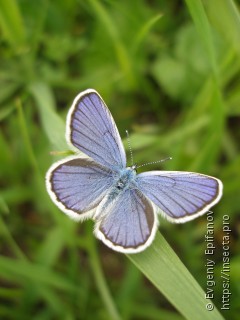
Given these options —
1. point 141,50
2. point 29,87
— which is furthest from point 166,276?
point 141,50

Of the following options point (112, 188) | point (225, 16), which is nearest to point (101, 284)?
point (112, 188)

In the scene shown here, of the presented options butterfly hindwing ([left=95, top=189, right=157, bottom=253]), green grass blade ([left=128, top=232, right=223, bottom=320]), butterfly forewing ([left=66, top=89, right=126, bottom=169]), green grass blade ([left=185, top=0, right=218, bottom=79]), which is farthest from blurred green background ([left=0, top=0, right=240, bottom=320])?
green grass blade ([left=128, top=232, right=223, bottom=320])

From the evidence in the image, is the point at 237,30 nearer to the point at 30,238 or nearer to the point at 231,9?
the point at 231,9

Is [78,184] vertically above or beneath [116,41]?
beneath

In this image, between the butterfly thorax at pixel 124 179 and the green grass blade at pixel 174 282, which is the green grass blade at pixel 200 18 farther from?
the green grass blade at pixel 174 282

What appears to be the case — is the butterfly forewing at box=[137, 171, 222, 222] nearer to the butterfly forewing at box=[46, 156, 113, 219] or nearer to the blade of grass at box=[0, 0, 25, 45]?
the butterfly forewing at box=[46, 156, 113, 219]

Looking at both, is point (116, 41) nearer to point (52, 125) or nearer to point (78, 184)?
point (52, 125)

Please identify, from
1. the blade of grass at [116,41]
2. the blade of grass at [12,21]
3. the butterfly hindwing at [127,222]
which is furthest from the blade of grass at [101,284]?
the blade of grass at [12,21]
